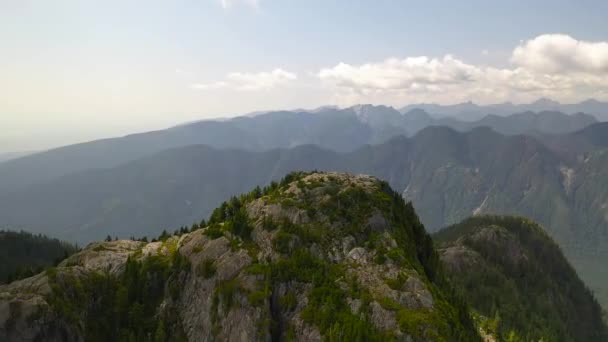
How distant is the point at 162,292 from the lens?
9769 centimetres

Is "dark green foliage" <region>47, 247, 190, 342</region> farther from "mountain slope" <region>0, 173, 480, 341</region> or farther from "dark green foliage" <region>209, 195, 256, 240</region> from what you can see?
"dark green foliage" <region>209, 195, 256, 240</region>

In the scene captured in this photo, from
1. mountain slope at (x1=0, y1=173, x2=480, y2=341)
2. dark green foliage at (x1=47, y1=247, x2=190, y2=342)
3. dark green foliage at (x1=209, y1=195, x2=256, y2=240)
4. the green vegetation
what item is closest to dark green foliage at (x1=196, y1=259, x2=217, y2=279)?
mountain slope at (x1=0, y1=173, x2=480, y2=341)

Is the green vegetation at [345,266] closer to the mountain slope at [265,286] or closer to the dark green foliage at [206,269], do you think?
the mountain slope at [265,286]

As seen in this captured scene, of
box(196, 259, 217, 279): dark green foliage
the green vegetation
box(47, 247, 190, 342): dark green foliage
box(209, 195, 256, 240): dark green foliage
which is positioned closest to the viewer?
the green vegetation

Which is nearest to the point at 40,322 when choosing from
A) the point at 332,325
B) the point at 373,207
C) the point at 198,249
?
the point at 198,249

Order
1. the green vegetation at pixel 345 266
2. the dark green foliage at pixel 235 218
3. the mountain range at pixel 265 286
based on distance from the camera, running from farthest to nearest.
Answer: the dark green foliage at pixel 235 218
the mountain range at pixel 265 286
the green vegetation at pixel 345 266

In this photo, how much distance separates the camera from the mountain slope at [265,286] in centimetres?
8012

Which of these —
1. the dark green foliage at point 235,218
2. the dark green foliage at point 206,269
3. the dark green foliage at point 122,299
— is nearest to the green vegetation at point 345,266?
the dark green foliage at point 235,218

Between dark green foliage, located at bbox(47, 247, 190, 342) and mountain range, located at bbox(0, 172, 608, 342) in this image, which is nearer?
mountain range, located at bbox(0, 172, 608, 342)

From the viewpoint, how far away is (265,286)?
88.2 m

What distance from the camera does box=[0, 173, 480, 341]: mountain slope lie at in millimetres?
80125

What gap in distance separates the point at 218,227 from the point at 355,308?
150ft

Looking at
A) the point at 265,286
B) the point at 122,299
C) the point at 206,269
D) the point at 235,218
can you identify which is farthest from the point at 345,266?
the point at 122,299

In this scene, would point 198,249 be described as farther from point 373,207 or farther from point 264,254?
point 373,207
